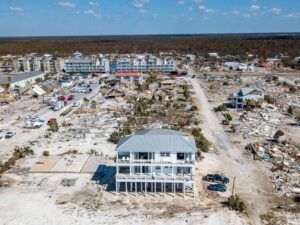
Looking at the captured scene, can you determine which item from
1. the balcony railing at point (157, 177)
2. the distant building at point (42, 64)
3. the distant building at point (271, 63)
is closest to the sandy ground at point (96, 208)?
the balcony railing at point (157, 177)

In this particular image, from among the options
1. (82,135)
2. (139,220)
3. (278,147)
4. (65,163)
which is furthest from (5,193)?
(278,147)

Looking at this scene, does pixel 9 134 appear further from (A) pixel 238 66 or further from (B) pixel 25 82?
(A) pixel 238 66

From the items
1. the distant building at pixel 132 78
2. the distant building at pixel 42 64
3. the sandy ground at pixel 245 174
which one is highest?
the distant building at pixel 42 64

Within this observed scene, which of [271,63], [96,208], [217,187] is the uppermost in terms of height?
[271,63]

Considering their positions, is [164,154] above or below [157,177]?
above

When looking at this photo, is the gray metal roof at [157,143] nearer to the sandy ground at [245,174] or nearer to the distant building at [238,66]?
the sandy ground at [245,174]

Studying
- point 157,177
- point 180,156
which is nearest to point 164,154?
point 180,156
